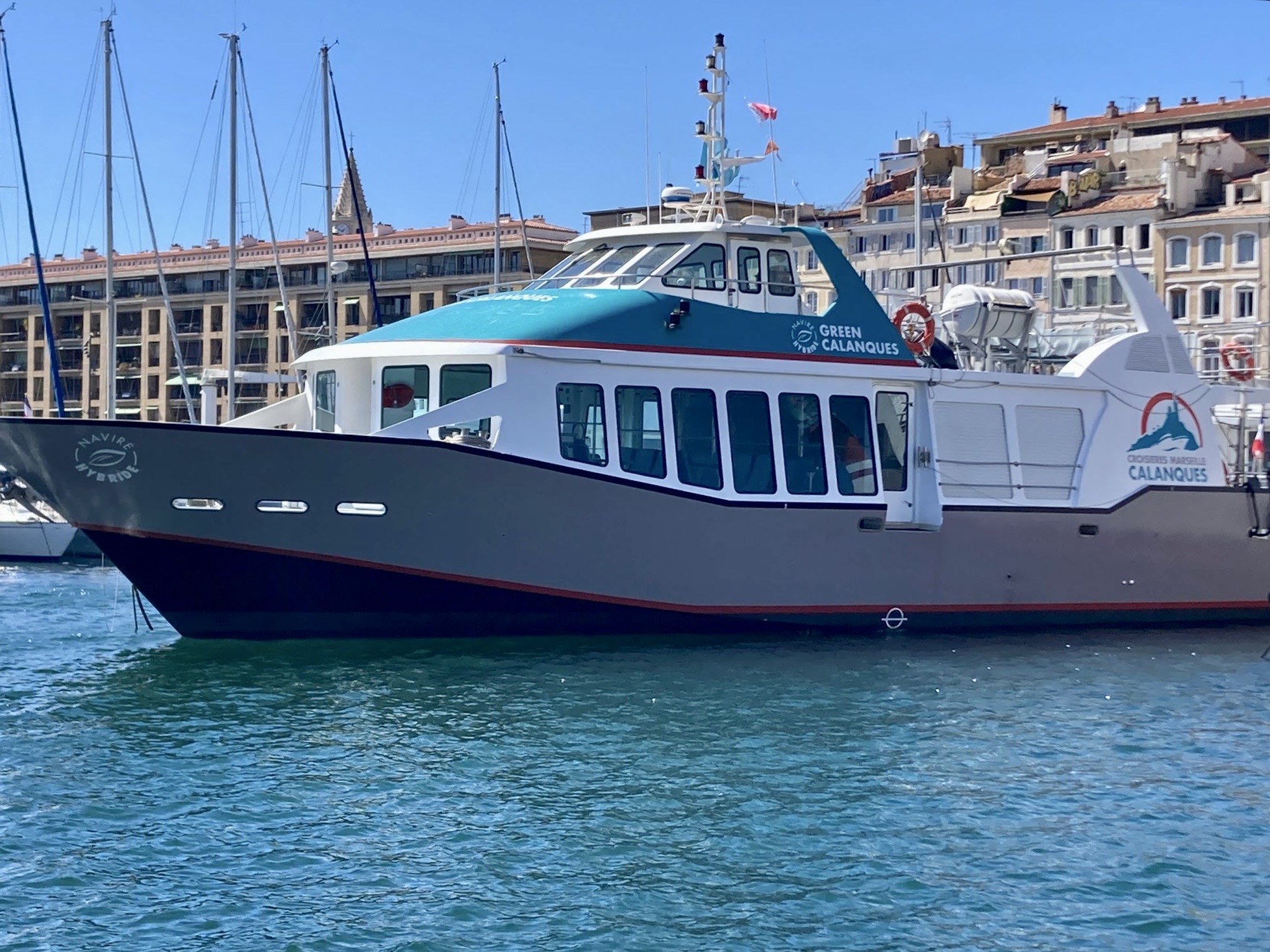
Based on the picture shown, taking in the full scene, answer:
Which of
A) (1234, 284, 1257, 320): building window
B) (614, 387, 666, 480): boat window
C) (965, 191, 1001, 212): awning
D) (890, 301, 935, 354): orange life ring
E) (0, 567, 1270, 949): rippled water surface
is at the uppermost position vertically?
(965, 191, 1001, 212): awning

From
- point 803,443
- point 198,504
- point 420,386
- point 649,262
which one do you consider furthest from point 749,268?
point 198,504

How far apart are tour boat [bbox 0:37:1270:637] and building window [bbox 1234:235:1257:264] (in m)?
32.0

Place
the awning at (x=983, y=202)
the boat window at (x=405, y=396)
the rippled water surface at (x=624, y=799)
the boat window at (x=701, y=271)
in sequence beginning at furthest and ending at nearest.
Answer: the awning at (x=983, y=202) < the boat window at (x=701, y=271) < the boat window at (x=405, y=396) < the rippled water surface at (x=624, y=799)

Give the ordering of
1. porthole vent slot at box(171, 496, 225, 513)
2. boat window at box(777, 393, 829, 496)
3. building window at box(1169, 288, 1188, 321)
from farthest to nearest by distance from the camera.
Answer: building window at box(1169, 288, 1188, 321) → boat window at box(777, 393, 829, 496) → porthole vent slot at box(171, 496, 225, 513)

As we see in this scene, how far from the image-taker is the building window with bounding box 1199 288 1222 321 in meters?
50.6

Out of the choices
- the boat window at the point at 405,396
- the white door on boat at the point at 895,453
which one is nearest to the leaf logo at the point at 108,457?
the boat window at the point at 405,396

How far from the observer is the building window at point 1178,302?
51.3 meters

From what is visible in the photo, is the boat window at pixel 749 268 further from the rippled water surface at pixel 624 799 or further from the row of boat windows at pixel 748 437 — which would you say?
the rippled water surface at pixel 624 799

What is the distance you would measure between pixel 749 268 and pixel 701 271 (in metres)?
0.68

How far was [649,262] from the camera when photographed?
17.7 m

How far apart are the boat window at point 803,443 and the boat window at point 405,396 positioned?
3.89 metres

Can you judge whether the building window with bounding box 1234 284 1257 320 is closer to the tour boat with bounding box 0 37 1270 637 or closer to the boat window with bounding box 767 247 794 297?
the tour boat with bounding box 0 37 1270 637

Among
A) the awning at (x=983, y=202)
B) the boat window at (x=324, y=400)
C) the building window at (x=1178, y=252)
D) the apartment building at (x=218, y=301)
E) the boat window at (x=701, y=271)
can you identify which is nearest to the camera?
the boat window at (x=701, y=271)

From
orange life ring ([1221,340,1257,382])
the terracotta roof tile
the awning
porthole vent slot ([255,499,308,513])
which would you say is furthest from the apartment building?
porthole vent slot ([255,499,308,513])
